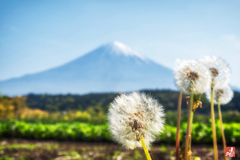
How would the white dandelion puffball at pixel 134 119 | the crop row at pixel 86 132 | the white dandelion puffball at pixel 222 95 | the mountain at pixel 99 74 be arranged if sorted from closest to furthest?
1. the white dandelion puffball at pixel 134 119
2. the white dandelion puffball at pixel 222 95
3. the crop row at pixel 86 132
4. the mountain at pixel 99 74

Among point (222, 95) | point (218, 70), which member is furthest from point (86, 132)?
point (218, 70)

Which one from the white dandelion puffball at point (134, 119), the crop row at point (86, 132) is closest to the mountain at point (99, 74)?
the crop row at point (86, 132)

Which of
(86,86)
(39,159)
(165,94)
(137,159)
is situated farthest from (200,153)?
(86,86)

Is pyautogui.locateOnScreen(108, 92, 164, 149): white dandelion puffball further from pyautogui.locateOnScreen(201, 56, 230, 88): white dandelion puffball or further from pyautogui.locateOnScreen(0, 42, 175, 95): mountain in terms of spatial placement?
pyautogui.locateOnScreen(0, 42, 175, 95): mountain

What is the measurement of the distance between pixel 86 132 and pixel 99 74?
7474cm

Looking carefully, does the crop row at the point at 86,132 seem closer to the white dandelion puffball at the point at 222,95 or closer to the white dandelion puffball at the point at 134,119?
the white dandelion puffball at the point at 222,95

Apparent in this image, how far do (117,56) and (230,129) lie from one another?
7852 cm

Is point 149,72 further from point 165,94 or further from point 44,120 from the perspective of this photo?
point 44,120

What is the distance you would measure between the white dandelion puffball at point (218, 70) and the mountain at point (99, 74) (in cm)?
7366

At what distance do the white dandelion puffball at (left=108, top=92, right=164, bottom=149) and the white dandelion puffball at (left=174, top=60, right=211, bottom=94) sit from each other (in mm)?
167

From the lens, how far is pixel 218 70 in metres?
1.18

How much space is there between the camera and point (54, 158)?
4402mm

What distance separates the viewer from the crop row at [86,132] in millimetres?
5383

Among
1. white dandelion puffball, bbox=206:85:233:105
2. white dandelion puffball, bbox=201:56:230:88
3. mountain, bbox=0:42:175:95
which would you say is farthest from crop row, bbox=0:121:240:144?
mountain, bbox=0:42:175:95
